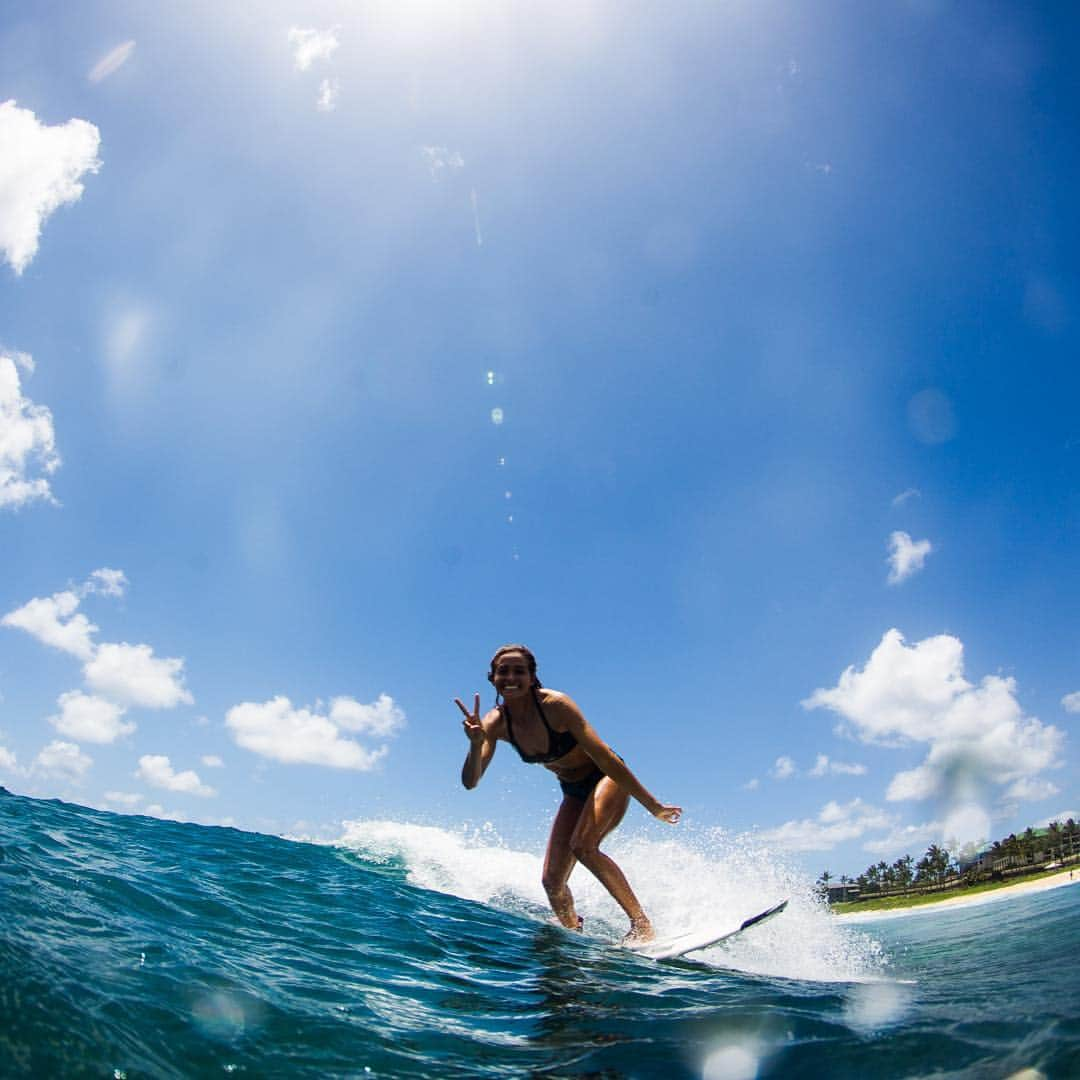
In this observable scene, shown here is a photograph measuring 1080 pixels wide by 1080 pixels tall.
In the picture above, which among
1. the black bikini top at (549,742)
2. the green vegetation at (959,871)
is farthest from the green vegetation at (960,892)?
the black bikini top at (549,742)

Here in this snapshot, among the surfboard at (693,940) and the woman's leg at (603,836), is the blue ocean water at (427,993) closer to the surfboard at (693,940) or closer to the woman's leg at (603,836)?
the surfboard at (693,940)

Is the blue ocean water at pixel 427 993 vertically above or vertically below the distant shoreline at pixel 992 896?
above

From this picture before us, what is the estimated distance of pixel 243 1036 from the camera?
9.16 feet

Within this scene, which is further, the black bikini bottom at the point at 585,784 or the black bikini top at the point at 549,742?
the black bikini bottom at the point at 585,784

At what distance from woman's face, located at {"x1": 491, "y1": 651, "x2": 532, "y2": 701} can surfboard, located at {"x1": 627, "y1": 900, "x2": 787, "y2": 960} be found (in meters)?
2.67

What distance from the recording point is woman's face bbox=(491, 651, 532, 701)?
661 centimetres

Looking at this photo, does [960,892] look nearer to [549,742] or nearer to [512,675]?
[549,742]

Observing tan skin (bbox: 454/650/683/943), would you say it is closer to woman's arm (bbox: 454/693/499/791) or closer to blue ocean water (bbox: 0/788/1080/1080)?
woman's arm (bbox: 454/693/499/791)

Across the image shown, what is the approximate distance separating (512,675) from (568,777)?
1794 millimetres

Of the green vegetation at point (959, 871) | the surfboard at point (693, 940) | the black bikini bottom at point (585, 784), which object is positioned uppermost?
the black bikini bottom at point (585, 784)

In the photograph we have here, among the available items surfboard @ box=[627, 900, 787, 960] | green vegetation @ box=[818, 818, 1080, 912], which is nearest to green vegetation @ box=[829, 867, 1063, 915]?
green vegetation @ box=[818, 818, 1080, 912]

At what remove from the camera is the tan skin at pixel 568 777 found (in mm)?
6449

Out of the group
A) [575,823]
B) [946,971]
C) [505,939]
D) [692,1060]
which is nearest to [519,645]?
[575,823]

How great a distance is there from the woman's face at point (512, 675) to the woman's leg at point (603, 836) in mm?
1529
